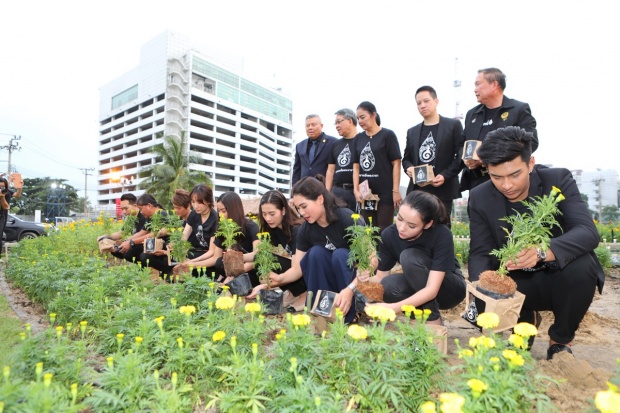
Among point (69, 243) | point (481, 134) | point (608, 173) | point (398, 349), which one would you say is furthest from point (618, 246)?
point (608, 173)

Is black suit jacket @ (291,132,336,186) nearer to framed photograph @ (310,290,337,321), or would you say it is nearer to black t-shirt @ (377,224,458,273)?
black t-shirt @ (377,224,458,273)

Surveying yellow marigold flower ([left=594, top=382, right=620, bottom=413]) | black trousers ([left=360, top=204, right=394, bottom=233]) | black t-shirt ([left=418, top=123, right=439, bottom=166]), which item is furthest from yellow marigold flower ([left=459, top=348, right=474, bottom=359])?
black trousers ([left=360, top=204, right=394, bottom=233])

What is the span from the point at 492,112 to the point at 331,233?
6.16 feet

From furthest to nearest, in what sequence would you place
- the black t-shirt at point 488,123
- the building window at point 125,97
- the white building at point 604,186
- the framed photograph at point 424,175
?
the white building at point 604,186, the building window at point 125,97, the framed photograph at point 424,175, the black t-shirt at point 488,123

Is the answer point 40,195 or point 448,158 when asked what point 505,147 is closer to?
point 448,158

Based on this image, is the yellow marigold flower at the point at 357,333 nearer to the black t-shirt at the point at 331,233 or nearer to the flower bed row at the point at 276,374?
the flower bed row at the point at 276,374

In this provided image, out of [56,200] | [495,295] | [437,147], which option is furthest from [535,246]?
[56,200]

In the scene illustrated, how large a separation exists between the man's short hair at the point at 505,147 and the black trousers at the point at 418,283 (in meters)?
0.80

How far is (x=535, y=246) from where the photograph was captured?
2.20m

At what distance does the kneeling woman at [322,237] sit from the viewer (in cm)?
327

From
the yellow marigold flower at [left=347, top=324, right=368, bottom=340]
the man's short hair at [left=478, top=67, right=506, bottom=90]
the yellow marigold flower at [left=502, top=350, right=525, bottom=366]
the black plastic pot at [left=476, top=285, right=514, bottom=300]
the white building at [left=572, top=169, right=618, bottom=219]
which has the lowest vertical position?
the yellow marigold flower at [left=502, top=350, right=525, bottom=366]

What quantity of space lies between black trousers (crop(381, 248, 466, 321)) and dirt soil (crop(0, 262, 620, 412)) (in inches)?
13.3

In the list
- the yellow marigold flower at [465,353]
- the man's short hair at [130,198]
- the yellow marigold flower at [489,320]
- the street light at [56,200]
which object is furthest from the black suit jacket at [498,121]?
the street light at [56,200]

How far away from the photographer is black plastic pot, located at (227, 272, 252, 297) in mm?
3547
